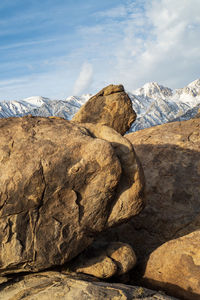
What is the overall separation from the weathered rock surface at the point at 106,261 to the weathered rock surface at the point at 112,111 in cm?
1007

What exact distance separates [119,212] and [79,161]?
2764 millimetres

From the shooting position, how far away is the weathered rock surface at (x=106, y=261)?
10664 millimetres

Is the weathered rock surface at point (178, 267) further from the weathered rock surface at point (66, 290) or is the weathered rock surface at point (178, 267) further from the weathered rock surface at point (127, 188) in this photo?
the weathered rock surface at point (127, 188)

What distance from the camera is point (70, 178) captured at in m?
9.78

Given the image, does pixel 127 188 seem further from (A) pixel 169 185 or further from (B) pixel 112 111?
(B) pixel 112 111

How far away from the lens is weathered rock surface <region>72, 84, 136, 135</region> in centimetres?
1964

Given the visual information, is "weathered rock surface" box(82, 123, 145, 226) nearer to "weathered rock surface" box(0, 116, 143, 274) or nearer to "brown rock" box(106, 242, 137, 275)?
"weathered rock surface" box(0, 116, 143, 274)

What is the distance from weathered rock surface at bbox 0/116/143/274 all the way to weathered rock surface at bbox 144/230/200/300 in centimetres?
303

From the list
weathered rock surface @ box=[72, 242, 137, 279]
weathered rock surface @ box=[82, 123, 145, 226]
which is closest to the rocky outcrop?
weathered rock surface @ box=[72, 242, 137, 279]

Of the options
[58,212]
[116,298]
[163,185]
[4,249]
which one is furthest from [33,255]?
[163,185]

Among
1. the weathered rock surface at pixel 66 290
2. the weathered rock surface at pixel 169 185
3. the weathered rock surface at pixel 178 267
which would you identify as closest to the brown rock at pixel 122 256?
the weathered rock surface at pixel 178 267

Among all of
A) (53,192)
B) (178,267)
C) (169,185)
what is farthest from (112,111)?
(178,267)

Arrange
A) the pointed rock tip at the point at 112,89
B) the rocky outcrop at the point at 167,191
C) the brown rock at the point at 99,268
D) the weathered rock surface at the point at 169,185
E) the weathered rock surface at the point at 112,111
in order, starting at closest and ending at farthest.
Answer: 1. the brown rock at the point at 99,268
2. the rocky outcrop at the point at 167,191
3. the weathered rock surface at the point at 169,185
4. the weathered rock surface at the point at 112,111
5. the pointed rock tip at the point at 112,89

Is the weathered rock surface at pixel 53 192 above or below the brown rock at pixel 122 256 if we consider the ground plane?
above
